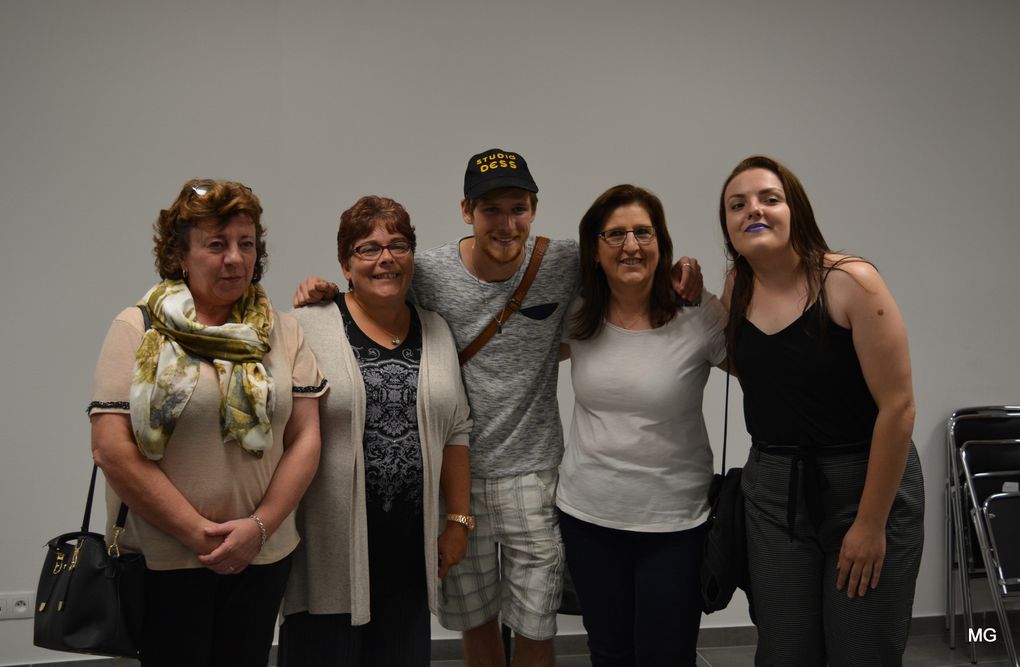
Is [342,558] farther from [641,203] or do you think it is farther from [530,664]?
[641,203]

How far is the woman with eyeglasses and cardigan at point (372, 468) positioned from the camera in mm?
1860

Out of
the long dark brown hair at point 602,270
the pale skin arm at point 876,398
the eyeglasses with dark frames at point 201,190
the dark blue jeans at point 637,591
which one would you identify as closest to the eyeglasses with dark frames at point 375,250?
the eyeglasses with dark frames at point 201,190

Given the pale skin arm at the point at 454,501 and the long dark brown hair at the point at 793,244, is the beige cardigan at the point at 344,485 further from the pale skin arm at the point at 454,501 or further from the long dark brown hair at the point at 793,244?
the long dark brown hair at the point at 793,244

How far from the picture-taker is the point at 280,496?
5.65ft

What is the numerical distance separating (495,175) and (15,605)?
258 centimetres

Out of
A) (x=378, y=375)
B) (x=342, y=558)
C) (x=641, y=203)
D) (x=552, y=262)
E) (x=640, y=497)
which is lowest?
(x=342, y=558)

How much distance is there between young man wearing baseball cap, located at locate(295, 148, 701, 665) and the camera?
210cm

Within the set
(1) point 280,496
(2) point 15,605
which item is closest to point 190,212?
(1) point 280,496

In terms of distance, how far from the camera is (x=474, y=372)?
213 centimetres

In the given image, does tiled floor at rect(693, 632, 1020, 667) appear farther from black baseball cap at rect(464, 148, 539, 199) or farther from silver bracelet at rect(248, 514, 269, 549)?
black baseball cap at rect(464, 148, 539, 199)

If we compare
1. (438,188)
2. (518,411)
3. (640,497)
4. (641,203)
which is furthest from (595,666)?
(438,188)

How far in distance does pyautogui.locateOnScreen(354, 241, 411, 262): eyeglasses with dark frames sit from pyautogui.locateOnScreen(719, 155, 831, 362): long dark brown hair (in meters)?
0.84

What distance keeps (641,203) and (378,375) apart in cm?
85

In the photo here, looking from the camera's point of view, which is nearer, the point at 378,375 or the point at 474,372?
the point at 378,375
